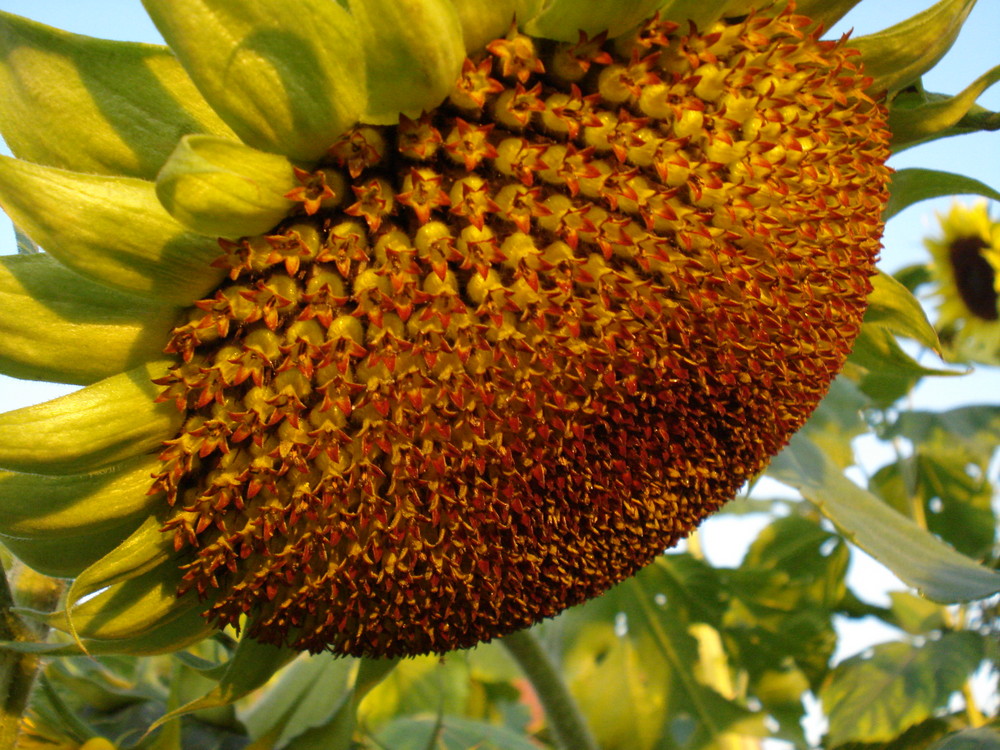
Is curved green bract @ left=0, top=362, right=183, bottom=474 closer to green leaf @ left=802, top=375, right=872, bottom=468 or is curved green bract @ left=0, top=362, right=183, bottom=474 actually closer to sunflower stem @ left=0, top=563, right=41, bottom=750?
sunflower stem @ left=0, top=563, right=41, bottom=750

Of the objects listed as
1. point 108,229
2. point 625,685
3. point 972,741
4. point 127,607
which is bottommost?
point 625,685

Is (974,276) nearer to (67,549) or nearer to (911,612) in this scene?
(911,612)

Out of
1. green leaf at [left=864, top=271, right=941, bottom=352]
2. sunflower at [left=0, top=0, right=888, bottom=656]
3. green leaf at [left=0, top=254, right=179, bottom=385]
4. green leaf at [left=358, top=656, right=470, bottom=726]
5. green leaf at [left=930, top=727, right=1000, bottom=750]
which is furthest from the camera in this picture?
green leaf at [left=358, top=656, right=470, bottom=726]

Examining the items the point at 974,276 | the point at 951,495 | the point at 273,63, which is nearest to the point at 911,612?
the point at 951,495

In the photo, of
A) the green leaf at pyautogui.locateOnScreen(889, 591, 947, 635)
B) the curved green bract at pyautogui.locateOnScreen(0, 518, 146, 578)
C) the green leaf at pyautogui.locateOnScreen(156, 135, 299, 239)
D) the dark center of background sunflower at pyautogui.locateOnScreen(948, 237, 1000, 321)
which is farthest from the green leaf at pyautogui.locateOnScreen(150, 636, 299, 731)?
the dark center of background sunflower at pyautogui.locateOnScreen(948, 237, 1000, 321)

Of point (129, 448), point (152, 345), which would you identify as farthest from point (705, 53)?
point (129, 448)

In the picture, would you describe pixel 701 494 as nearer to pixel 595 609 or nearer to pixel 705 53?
pixel 705 53

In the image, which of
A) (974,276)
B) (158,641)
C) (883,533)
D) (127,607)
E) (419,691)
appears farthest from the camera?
(974,276)

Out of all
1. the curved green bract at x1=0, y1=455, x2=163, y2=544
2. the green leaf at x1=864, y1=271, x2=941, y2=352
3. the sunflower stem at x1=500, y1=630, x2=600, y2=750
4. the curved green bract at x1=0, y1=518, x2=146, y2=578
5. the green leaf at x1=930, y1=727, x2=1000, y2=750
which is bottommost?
the sunflower stem at x1=500, y1=630, x2=600, y2=750
